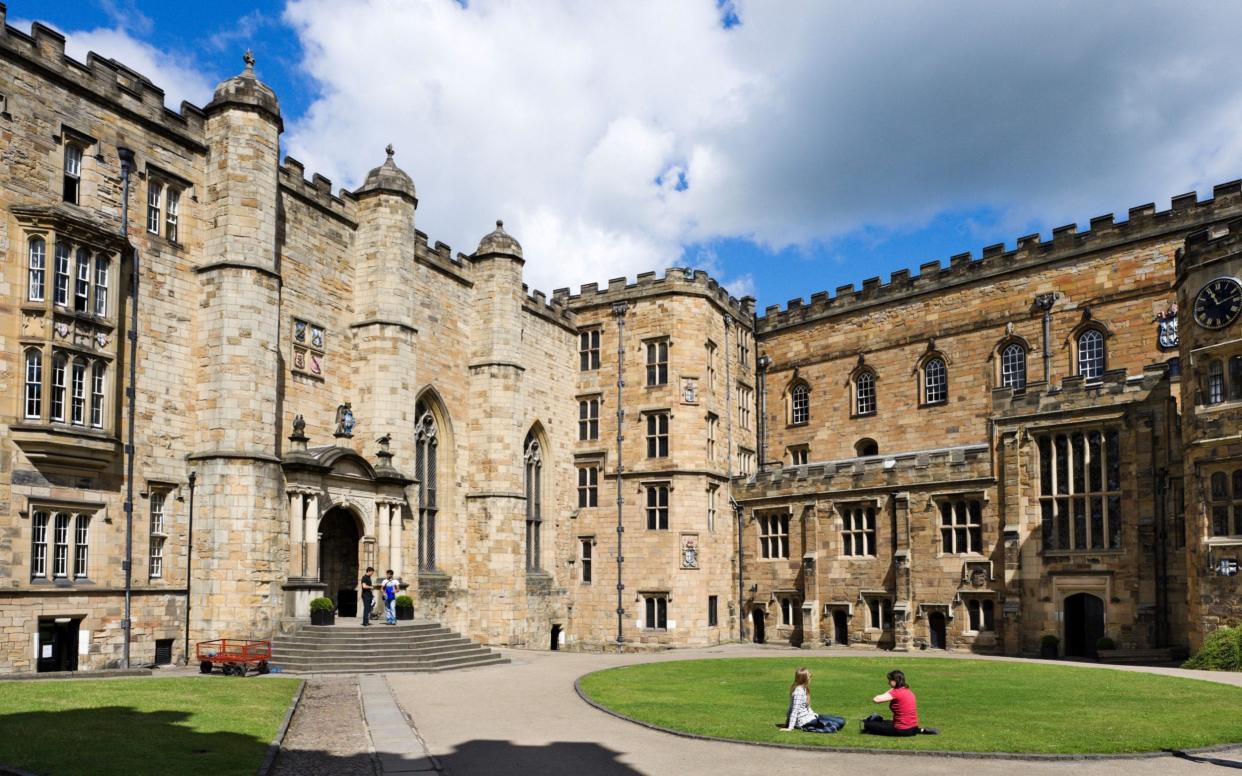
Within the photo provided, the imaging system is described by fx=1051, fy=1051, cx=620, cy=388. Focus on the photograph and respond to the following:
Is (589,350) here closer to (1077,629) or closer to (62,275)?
(1077,629)

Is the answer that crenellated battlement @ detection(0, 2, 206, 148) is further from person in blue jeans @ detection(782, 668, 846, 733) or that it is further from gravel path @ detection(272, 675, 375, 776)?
person in blue jeans @ detection(782, 668, 846, 733)

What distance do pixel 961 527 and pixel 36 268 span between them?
94.4 ft

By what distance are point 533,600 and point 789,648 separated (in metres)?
9.67

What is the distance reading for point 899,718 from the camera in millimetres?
15625

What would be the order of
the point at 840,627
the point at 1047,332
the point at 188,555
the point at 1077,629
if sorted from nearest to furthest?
1. the point at 188,555
2. the point at 1077,629
3. the point at 1047,332
4. the point at 840,627

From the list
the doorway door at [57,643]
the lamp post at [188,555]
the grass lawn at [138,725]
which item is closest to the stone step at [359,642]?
the lamp post at [188,555]

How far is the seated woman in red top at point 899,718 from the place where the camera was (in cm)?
1558

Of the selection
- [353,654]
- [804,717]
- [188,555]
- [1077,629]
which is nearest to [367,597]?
[353,654]

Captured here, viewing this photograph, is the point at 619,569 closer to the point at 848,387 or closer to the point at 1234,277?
the point at 848,387

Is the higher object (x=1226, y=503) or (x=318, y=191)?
(x=318, y=191)

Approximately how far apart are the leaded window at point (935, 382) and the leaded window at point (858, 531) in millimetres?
5579

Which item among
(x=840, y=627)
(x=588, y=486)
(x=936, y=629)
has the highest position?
(x=588, y=486)

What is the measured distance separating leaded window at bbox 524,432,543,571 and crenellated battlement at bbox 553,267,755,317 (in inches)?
264

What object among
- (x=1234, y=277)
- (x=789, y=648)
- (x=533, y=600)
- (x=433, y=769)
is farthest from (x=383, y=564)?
(x=1234, y=277)
